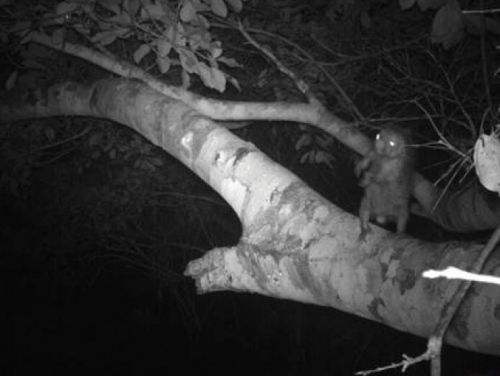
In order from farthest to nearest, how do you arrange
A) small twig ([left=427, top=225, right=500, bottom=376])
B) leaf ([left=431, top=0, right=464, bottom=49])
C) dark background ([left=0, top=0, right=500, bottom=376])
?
dark background ([left=0, top=0, right=500, bottom=376]), leaf ([left=431, top=0, right=464, bottom=49]), small twig ([left=427, top=225, right=500, bottom=376])

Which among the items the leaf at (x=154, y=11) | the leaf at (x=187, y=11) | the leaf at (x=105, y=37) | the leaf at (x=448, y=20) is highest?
the leaf at (x=105, y=37)

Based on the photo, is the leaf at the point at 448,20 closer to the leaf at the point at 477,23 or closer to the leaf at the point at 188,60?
the leaf at the point at 477,23

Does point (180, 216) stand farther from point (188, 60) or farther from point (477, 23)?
point (477, 23)

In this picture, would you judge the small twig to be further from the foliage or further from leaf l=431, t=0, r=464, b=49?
the foliage

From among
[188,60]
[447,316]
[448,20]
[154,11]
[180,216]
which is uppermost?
[180,216]

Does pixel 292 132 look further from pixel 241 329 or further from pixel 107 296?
pixel 107 296

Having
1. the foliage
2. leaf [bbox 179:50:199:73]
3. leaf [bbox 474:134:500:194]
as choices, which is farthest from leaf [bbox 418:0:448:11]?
leaf [bbox 179:50:199:73]

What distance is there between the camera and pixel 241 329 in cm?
866

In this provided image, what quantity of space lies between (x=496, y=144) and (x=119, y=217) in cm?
540

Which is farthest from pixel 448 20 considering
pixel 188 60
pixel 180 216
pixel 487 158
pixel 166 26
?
pixel 180 216

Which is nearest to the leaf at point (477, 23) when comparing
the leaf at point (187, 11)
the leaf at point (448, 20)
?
the leaf at point (448, 20)

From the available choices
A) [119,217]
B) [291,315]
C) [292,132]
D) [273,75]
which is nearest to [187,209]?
[119,217]

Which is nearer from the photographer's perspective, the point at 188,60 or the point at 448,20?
the point at 448,20

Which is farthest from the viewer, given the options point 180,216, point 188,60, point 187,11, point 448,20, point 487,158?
point 180,216
